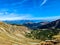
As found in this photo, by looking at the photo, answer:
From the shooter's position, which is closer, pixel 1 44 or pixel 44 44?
pixel 44 44

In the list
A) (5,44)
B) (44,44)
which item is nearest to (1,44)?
(5,44)

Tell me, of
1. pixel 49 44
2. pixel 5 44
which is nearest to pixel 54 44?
pixel 49 44

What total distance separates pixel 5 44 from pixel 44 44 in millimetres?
50261

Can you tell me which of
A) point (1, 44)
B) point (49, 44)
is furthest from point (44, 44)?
point (1, 44)

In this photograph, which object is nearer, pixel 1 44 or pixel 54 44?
pixel 54 44

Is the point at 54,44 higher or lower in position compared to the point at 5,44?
lower

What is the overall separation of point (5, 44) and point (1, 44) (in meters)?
4.06

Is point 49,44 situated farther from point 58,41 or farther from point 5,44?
point 5,44

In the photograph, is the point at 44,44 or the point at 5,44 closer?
the point at 44,44

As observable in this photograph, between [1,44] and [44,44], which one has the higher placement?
[1,44]

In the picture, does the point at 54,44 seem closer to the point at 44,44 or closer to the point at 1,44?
the point at 44,44

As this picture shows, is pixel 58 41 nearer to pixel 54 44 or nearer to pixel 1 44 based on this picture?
pixel 54 44

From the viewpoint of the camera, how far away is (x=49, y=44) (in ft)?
382

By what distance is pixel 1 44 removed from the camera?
500 ft
